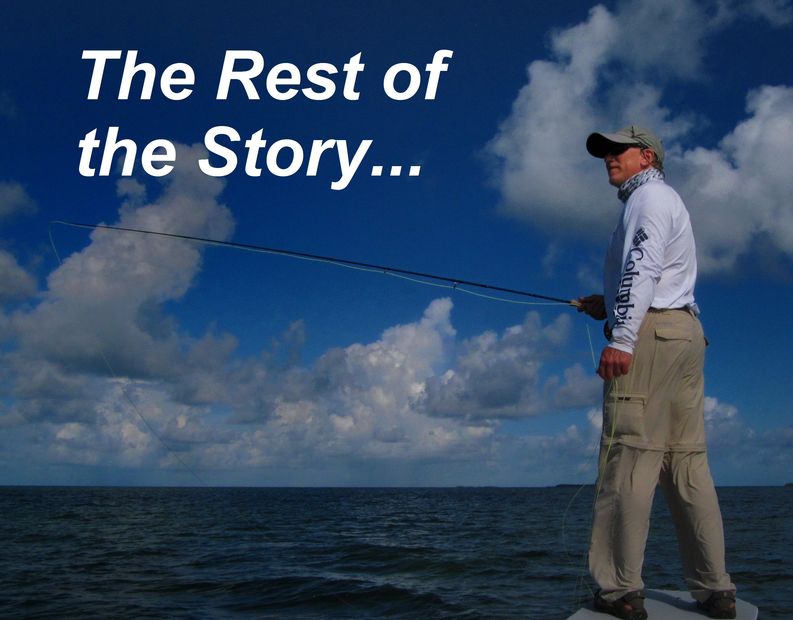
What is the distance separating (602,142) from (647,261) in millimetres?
869

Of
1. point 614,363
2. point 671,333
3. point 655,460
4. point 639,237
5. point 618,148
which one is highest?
point 618,148

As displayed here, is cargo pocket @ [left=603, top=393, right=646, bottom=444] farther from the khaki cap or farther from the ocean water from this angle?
the khaki cap

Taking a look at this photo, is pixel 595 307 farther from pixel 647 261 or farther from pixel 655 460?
pixel 655 460

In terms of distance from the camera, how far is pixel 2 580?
10.2 meters

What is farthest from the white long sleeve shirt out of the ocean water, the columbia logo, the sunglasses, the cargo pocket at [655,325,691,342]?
the ocean water

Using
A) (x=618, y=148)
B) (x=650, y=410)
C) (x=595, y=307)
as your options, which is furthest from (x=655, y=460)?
(x=618, y=148)

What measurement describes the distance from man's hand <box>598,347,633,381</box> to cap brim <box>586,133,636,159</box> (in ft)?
4.15

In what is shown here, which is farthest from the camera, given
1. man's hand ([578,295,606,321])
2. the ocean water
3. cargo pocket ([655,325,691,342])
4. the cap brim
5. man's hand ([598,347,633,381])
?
the ocean water

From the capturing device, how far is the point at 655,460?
377 cm

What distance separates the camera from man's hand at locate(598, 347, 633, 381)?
3.56m

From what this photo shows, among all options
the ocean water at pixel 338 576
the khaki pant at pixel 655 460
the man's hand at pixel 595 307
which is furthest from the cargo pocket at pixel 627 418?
the man's hand at pixel 595 307

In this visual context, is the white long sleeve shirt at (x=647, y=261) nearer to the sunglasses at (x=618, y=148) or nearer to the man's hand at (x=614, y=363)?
the man's hand at (x=614, y=363)

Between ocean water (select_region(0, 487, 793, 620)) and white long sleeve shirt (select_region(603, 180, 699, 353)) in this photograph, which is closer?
white long sleeve shirt (select_region(603, 180, 699, 353))

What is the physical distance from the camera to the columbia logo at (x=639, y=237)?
3627mm
